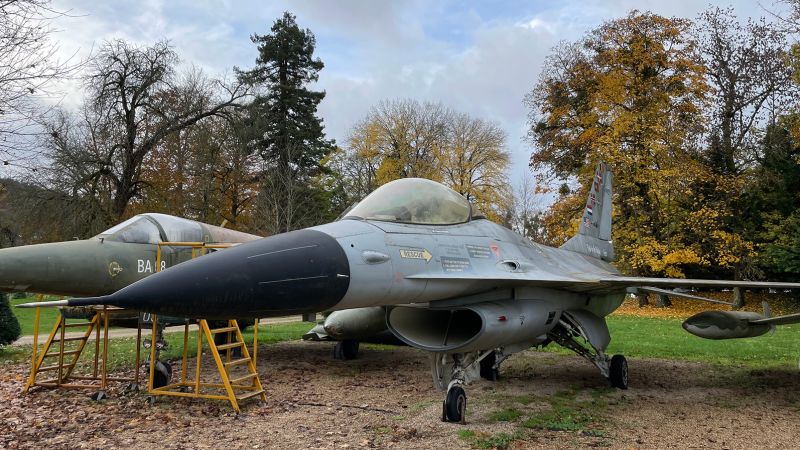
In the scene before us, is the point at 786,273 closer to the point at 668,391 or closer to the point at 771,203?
the point at 771,203

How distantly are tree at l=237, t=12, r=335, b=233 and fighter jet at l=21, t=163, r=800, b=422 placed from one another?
23.5m

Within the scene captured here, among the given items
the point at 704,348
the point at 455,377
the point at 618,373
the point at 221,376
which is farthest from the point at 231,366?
the point at 704,348

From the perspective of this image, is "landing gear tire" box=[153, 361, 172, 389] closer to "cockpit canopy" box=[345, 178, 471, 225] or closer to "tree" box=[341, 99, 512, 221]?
"cockpit canopy" box=[345, 178, 471, 225]

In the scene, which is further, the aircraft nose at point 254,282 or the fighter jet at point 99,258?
the fighter jet at point 99,258

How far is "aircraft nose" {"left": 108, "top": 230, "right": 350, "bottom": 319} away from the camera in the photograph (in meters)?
3.61

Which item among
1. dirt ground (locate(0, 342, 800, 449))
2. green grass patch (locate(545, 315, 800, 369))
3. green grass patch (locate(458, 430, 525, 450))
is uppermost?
green grass patch (locate(458, 430, 525, 450))

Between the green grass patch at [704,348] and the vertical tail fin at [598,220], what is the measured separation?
7.31 ft

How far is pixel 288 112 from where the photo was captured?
110 ft

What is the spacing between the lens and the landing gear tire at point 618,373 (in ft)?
24.8

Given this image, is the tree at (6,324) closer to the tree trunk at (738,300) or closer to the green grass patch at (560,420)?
the green grass patch at (560,420)

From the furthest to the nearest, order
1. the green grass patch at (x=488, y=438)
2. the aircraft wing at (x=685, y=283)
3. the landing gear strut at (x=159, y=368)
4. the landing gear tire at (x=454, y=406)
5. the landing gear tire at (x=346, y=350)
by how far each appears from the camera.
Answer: the landing gear tire at (x=346, y=350) → the landing gear strut at (x=159, y=368) → the aircraft wing at (x=685, y=283) → the landing gear tire at (x=454, y=406) → the green grass patch at (x=488, y=438)

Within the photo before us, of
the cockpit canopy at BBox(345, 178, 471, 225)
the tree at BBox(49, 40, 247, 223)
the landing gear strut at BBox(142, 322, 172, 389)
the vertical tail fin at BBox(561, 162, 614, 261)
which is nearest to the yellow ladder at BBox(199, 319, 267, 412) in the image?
the landing gear strut at BBox(142, 322, 172, 389)

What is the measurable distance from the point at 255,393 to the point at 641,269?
67.5 feet

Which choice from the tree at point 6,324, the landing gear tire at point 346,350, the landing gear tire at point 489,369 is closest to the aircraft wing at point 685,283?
the landing gear tire at point 489,369
